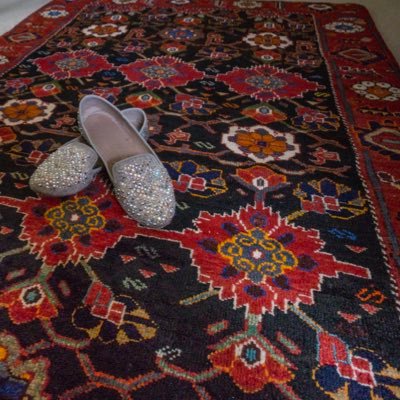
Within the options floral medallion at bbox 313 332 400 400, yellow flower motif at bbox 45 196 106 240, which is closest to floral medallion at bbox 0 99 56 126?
yellow flower motif at bbox 45 196 106 240

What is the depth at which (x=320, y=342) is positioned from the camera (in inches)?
29.1

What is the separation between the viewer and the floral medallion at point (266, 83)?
60.7 inches

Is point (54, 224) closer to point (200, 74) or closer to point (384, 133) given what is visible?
point (200, 74)

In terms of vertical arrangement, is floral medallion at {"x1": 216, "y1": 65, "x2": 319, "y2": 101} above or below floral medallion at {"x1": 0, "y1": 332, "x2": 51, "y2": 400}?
above

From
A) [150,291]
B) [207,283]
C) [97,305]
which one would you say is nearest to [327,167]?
[207,283]

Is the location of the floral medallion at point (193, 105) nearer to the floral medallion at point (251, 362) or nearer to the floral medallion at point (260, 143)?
the floral medallion at point (260, 143)

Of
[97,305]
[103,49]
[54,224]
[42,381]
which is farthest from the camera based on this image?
[103,49]

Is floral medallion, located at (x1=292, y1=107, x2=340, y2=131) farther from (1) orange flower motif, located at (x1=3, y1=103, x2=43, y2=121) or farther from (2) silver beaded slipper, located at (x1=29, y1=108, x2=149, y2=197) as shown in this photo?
(1) orange flower motif, located at (x1=3, y1=103, x2=43, y2=121)

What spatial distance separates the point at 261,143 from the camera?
1275 mm

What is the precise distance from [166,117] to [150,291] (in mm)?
754

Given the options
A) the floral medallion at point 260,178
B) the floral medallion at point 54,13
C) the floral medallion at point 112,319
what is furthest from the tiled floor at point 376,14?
the floral medallion at point 112,319

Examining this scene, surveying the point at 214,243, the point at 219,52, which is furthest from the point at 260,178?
the point at 219,52

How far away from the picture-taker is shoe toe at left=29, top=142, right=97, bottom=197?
0.94 m

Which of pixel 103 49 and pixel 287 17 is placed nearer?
pixel 103 49
